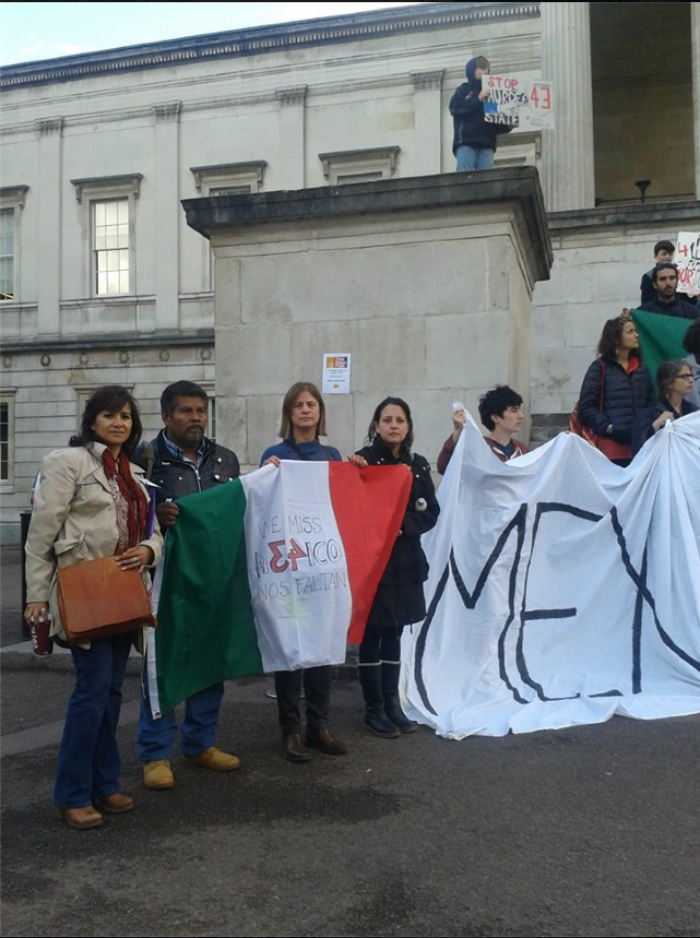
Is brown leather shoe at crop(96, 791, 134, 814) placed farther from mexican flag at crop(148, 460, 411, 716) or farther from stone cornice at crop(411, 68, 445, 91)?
stone cornice at crop(411, 68, 445, 91)

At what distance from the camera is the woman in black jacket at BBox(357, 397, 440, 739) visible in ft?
17.9

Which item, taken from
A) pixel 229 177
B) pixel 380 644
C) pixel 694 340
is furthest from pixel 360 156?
pixel 380 644

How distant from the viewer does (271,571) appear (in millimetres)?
5273

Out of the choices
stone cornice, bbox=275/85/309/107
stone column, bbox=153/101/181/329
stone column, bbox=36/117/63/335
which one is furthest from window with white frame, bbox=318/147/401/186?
stone column, bbox=36/117/63/335

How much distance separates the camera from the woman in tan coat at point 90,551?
416 centimetres

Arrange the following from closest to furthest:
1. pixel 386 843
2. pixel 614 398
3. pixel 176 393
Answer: pixel 386 843, pixel 176 393, pixel 614 398

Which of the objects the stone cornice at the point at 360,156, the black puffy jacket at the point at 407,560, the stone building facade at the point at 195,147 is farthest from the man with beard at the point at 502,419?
the stone cornice at the point at 360,156

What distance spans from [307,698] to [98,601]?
158cm

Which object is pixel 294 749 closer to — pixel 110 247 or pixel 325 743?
pixel 325 743

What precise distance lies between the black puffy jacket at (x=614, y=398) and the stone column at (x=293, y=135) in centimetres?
2301

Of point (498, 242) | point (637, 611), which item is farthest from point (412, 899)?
point (498, 242)

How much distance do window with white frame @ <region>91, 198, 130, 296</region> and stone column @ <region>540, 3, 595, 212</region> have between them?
49.4 ft

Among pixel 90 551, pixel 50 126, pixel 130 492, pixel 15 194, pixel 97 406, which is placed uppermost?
pixel 50 126

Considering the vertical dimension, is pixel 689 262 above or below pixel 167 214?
below
